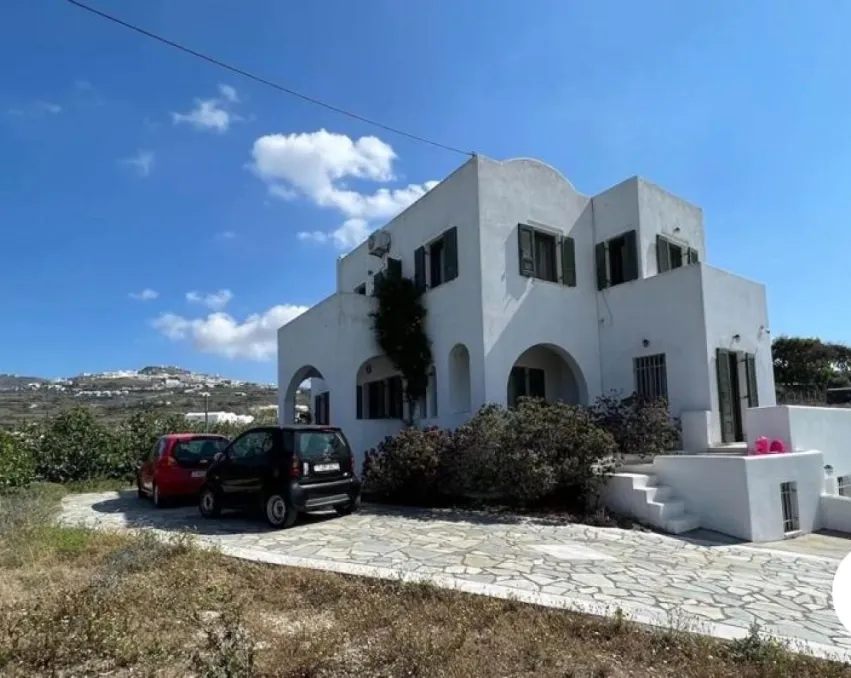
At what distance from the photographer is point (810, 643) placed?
15.5 feet

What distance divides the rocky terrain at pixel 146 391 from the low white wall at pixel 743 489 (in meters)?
22.9

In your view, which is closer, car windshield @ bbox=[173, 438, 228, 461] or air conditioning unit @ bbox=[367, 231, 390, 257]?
car windshield @ bbox=[173, 438, 228, 461]

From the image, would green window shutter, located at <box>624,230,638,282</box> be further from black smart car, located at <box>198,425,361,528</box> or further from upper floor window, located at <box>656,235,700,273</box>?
black smart car, located at <box>198,425,361,528</box>

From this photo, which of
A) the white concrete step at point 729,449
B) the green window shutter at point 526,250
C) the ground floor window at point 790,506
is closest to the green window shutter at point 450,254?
the green window shutter at point 526,250

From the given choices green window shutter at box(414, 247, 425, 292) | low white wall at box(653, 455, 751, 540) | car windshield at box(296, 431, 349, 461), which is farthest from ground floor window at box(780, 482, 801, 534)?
green window shutter at box(414, 247, 425, 292)

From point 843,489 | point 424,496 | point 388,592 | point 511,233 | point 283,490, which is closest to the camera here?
point 388,592

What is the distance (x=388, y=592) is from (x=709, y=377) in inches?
403

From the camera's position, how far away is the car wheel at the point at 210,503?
10375mm

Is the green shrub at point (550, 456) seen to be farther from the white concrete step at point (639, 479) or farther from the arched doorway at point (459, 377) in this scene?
the arched doorway at point (459, 377)

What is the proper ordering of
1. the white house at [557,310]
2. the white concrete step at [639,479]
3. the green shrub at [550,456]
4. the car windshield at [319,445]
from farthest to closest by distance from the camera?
the white house at [557,310]
the white concrete step at [639,479]
the green shrub at [550,456]
the car windshield at [319,445]

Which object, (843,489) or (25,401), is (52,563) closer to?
(843,489)

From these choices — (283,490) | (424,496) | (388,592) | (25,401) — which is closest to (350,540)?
(283,490)

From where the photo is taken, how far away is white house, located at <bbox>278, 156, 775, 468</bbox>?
13.6 meters

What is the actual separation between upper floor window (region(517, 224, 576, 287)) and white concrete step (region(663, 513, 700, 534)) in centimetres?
684
